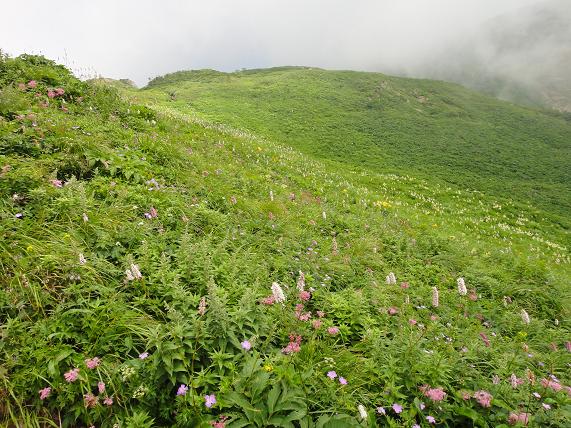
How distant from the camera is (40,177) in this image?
208 inches

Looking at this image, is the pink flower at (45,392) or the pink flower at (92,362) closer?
the pink flower at (45,392)

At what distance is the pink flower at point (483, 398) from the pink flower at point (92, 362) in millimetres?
3798

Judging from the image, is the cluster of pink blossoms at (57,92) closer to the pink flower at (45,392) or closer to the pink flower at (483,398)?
the pink flower at (45,392)

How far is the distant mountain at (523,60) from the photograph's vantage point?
136375 millimetres

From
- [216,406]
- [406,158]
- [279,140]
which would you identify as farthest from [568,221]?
[216,406]

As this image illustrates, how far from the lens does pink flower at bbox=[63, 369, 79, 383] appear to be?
2.73 metres

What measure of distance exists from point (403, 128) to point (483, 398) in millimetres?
42905

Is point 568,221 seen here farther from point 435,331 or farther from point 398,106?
point 398,106

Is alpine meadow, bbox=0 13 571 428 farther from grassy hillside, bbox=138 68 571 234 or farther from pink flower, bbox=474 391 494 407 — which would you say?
grassy hillside, bbox=138 68 571 234

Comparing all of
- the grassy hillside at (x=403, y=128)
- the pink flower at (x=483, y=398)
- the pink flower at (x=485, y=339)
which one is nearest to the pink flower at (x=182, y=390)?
the pink flower at (x=483, y=398)

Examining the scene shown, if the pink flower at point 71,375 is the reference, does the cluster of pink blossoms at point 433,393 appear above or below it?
below

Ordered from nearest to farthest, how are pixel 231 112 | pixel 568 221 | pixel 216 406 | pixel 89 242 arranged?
pixel 216 406 → pixel 89 242 → pixel 568 221 → pixel 231 112

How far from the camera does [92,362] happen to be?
2.87m

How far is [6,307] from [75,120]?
6.50m
